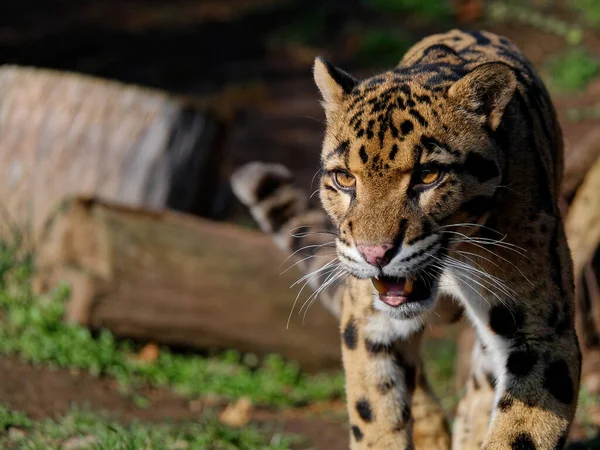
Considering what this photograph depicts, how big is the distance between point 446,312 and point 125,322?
3.22 meters

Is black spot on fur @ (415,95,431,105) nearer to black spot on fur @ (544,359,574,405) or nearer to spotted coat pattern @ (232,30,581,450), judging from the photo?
spotted coat pattern @ (232,30,581,450)

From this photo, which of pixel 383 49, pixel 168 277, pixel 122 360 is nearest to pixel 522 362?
pixel 168 277

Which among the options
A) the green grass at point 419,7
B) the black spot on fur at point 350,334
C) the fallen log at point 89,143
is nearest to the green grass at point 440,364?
the fallen log at point 89,143

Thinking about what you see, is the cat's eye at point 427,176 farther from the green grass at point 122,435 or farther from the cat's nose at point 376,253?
the green grass at point 122,435

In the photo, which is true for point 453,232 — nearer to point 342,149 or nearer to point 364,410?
point 342,149

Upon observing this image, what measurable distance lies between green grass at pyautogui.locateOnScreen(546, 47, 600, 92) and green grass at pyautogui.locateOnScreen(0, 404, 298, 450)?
297 inches

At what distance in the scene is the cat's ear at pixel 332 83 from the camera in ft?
13.5

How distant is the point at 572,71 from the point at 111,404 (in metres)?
7.93

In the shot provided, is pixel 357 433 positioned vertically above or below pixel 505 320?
below

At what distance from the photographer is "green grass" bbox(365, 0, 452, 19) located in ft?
47.7

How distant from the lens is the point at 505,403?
402 centimetres

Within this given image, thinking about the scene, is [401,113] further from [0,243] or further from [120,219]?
[0,243]

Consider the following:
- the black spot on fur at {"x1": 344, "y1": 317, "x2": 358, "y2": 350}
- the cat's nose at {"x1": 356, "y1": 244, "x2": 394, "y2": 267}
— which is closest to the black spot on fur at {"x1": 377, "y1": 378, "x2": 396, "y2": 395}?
the black spot on fur at {"x1": 344, "y1": 317, "x2": 358, "y2": 350}

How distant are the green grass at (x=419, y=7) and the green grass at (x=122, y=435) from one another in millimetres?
9981
